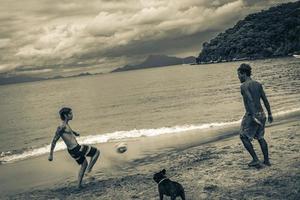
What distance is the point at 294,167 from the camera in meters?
9.56

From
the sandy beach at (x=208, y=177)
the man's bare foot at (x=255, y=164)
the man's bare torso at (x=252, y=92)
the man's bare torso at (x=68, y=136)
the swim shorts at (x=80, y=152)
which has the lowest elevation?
the sandy beach at (x=208, y=177)

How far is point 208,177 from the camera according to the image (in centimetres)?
1005

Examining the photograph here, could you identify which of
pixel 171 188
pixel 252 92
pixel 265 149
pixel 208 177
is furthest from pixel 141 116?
pixel 171 188

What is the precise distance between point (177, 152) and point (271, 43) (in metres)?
177

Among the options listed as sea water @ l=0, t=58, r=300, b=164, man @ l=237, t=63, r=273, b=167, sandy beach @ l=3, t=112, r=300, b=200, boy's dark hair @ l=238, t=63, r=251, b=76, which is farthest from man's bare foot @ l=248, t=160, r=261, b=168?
sea water @ l=0, t=58, r=300, b=164

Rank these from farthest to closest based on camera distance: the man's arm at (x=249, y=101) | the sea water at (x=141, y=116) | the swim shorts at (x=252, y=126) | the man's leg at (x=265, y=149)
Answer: the sea water at (x=141, y=116) < the man's leg at (x=265, y=149) < the swim shorts at (x=252, y=126) < the man's arm at (x=249, y=101)

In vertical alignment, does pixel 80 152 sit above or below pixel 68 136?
below

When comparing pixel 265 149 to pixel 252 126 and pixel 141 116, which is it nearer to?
pixel 252 126

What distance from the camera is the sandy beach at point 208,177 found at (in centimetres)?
853

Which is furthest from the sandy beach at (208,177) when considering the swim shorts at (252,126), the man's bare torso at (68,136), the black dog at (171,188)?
the man's bare torso at (68,136)

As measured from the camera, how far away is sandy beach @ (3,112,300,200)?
8.53 meters

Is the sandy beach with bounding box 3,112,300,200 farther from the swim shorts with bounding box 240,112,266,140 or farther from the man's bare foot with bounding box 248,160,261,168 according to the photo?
the swim shorts with bounding box 240,112,266,140

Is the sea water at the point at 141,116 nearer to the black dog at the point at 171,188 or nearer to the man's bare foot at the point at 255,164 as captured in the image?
the man's bare foot at the point at 255,164

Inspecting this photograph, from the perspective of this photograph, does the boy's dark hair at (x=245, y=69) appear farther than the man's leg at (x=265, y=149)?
No
